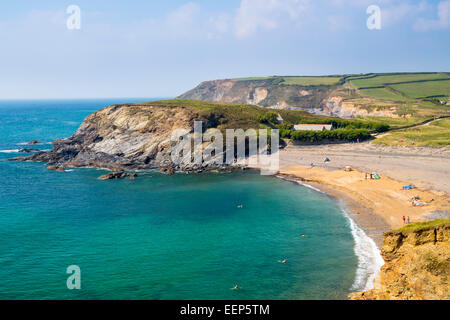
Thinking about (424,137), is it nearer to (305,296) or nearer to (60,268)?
(305,296)

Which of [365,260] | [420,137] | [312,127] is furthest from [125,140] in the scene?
[420,137]

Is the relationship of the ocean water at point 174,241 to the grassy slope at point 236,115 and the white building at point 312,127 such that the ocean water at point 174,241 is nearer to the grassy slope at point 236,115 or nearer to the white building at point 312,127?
the grassy slope at point 236,115

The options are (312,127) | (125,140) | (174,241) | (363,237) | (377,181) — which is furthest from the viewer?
(312,127)

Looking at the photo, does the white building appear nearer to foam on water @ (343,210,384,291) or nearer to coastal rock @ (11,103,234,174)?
coastal rock @ (11,103,234,174)

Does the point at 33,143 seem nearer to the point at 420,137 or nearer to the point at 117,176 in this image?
the point at 117,176

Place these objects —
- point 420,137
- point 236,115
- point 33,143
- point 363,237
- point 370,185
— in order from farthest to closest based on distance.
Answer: point 33,143
point 236,115
point 420,137
point 370,185
point 363,237
